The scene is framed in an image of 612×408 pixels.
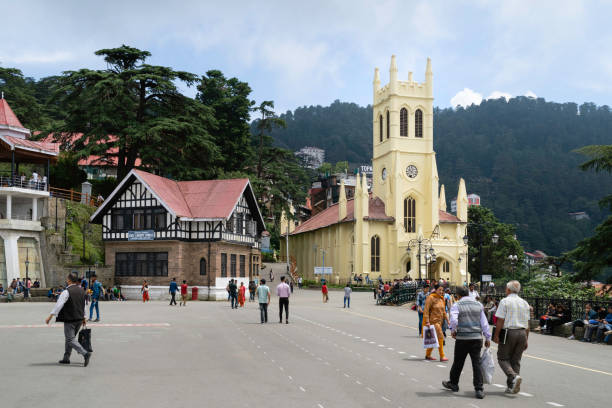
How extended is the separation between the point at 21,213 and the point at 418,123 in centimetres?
4556

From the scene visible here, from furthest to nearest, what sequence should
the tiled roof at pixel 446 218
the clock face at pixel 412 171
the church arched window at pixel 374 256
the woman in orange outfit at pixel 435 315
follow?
1. the clock face at pixel 412 171
2. the tiled roof at pixel 446 218
3. the church arched window at pixel 374 256
4. the woman in orange outfit at pixel 435 315

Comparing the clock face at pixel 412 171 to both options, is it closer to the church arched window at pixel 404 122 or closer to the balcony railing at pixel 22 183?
the church arched window at pixel 404 122

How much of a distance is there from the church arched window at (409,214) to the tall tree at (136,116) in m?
27.0

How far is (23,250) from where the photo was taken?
135ft

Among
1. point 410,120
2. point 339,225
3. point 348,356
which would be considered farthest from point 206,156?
point 348,356

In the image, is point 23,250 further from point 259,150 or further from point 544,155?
point 544,155

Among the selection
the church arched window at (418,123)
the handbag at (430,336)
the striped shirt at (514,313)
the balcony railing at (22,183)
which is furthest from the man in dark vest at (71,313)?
the church arched window at (418,123)

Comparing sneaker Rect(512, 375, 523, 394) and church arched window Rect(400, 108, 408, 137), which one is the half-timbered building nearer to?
sneaker Rect(512, 375, 523, 394)

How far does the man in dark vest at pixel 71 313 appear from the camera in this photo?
A: 1191 cm

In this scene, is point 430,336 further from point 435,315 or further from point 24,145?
point 24,145

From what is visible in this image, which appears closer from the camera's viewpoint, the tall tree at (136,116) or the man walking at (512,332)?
the man walking at (512,332)

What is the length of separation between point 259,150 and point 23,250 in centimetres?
3206

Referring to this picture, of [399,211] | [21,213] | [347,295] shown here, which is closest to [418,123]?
[399,211]

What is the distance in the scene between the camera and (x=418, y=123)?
74188 mm
